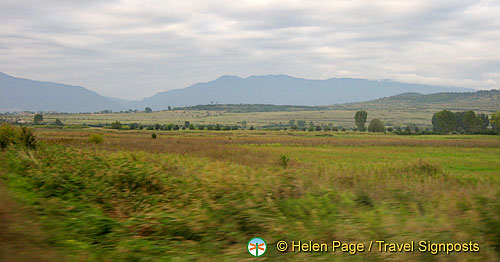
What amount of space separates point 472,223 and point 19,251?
7.91m

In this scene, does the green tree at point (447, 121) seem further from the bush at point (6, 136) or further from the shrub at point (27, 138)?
the bush at point (6, 136)

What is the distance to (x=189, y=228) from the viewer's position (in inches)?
338

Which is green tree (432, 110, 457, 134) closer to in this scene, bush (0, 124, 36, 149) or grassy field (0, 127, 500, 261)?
grassy field (0, 127, 500, 261)

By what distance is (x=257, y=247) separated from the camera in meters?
7.29

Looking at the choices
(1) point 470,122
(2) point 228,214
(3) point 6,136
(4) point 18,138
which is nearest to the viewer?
(2) point 228,214

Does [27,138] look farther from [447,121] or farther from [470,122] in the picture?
[470,122]

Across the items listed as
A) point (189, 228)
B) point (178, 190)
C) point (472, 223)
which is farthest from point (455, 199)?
point (178, 190)

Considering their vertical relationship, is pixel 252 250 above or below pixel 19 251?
below

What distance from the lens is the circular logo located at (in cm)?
711

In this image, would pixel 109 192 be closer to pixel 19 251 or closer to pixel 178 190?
pixel 178 190

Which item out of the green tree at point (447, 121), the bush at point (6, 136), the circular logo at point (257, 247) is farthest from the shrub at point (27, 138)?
the green tree at point (447, 121)

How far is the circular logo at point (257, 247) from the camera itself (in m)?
7.11

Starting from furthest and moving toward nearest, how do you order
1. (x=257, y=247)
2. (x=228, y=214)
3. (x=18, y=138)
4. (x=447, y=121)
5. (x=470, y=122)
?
(x=447, y=121), (x=470, y=122), (x=18, y=138), (x=228, y=214), (x=257, y=247)

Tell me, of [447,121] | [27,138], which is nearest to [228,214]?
[27,138]
